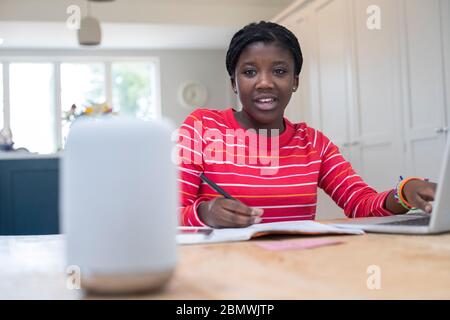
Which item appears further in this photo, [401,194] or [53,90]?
[53,90]

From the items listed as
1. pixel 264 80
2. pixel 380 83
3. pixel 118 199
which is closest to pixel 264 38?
pixel 264 80

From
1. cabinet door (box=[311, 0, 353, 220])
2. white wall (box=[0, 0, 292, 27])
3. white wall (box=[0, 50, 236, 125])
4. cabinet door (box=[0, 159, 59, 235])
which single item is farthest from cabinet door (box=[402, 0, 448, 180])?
white wall (box=[0, 50, 236, 125])

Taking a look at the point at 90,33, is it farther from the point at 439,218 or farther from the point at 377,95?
the point at 439,218

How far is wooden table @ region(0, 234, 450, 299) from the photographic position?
0.41 m

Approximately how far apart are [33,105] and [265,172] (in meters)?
6.43

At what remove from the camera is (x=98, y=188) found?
1.21 ft

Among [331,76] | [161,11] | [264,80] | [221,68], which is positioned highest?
[161,11]

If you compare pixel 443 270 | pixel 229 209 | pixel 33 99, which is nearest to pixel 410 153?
pixel 229 209

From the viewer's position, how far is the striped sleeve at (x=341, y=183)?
1298mm

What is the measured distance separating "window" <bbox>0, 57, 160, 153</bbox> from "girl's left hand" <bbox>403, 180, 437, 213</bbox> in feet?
20.2

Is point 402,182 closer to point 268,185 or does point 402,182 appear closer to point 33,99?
point 268,185

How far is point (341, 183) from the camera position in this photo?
138cm
